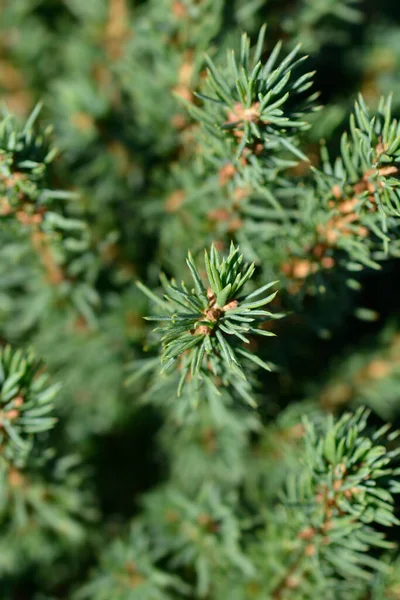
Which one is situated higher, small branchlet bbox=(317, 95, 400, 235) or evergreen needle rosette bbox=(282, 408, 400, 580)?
small branchlet bbox=(317, 95, 400, 235)

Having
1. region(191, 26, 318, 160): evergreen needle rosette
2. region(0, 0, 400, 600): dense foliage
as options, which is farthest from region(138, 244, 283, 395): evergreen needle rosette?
region(191, 26, 318, 160): evergreen needle rosette

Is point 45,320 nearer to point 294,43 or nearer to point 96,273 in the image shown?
point 96,273

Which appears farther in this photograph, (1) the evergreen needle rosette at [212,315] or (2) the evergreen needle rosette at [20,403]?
(2) the evergreen needle rosette at [20,403]

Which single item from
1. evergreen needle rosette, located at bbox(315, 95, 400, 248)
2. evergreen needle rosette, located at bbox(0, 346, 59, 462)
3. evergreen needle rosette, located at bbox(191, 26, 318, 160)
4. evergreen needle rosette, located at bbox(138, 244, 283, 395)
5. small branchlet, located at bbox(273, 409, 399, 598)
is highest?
evergreen needle rosette, located at bbox(191, 26, 318, 160)

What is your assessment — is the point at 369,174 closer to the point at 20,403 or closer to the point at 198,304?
the point at 198,304

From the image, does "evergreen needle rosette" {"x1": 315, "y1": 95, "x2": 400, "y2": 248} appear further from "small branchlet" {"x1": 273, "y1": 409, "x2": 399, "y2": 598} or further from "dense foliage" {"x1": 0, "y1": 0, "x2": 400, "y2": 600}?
"small branchlet" {"x1": 273, "y1": 409, "x2": 399, "y2": 598}

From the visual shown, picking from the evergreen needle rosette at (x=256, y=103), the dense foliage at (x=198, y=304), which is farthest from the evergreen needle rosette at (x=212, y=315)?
the evergreen needle rosette at (x=256, y=103)

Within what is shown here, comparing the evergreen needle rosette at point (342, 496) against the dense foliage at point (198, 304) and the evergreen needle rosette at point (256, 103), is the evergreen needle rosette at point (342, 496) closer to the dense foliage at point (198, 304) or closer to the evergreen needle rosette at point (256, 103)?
the dense foliage at point (198, 304)

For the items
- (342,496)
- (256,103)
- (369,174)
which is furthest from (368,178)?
(342,496)

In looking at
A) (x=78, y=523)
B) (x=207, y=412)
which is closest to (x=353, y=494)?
(x=207, y=412)
